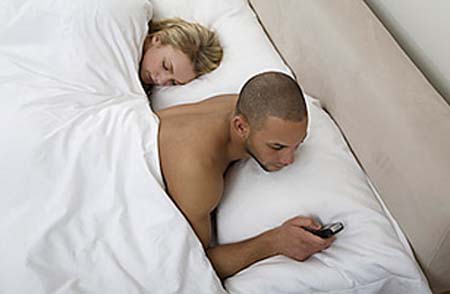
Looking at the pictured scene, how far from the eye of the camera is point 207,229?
3.85 ft

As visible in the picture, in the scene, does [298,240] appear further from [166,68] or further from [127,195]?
[166,68]

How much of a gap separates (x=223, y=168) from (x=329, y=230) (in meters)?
0.27

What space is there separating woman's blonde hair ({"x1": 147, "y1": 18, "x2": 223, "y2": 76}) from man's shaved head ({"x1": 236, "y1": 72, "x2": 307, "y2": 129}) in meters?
0.46

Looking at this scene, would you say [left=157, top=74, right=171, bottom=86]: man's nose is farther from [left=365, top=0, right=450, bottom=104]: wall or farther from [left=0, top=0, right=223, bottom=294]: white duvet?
[left=365, top=0, right=450, bottom=104]: wall

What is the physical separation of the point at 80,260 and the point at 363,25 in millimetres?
792

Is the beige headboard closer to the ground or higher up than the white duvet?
closer to the ground

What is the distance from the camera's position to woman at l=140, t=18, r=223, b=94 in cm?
155

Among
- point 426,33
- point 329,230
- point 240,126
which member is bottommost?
point 329,230

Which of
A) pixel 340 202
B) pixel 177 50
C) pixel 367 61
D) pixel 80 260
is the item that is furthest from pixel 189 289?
pixel 177 50

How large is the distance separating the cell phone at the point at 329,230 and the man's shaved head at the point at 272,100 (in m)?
0.23

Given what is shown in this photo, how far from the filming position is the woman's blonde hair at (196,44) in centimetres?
155

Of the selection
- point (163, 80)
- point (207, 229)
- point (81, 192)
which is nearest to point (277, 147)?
point (207, 229)

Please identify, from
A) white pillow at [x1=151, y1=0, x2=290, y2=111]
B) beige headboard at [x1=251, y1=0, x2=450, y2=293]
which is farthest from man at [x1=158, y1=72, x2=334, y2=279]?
white pillow at [x1=151, y1=0, x2=290, y2=111]

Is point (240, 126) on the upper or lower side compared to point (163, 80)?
lower
